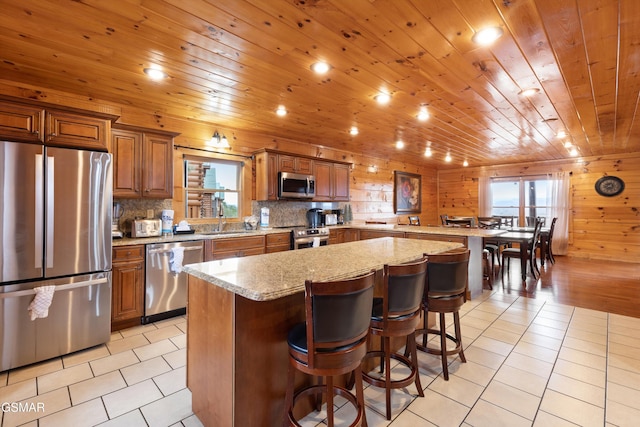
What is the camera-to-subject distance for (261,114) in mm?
3797

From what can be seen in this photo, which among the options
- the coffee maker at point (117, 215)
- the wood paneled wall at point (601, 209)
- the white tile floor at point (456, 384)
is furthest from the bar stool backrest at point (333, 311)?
the wood paneled wall at point (601, 209)

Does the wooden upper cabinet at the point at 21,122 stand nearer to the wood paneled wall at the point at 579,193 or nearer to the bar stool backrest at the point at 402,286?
the wood paneled wall at the point at 579,193

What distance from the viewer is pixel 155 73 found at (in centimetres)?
262

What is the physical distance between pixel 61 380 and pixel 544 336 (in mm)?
4114

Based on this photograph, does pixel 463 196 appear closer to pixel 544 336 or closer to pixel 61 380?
pixel 544 336

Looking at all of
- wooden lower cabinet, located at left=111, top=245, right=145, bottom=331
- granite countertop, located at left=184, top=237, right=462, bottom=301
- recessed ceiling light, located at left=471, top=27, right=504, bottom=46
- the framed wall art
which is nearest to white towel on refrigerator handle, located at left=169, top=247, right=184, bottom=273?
wooden lower cabinet, located at left=111, top=245, right=145, bottom=331

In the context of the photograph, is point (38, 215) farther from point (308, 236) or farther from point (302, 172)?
point (302, 172)

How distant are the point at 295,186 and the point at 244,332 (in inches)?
139

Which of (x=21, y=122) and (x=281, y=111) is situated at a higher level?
(x=281, y=111)

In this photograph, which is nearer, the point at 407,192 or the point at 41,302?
the point at 41,302

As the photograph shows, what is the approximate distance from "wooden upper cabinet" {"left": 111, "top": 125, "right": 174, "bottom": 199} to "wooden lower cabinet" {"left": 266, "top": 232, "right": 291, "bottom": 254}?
1.42 meters

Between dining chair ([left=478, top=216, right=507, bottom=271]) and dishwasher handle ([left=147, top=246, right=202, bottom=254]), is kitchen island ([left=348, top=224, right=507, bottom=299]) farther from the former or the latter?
dishwasher handle ([left=147, top=246, right=202, bottom=254])

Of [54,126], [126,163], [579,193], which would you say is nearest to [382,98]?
[126,163]

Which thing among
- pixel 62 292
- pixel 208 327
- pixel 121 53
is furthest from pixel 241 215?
pixel 208 327
